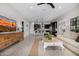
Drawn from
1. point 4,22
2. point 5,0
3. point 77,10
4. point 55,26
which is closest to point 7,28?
point 4,22

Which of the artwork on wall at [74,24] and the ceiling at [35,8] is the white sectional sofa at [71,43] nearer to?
the artwork on wall at [74,24]

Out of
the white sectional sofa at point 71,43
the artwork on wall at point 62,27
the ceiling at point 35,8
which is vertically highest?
the ceiling at point 35,8

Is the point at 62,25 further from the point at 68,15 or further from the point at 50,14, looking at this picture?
the point at 50,14

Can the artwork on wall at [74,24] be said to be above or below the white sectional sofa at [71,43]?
above

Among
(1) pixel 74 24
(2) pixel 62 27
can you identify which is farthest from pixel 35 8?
(1) pixel 74 24

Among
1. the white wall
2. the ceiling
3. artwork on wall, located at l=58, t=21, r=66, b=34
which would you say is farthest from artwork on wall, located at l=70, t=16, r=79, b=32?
the ceiling

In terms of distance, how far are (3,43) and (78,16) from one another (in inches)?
148

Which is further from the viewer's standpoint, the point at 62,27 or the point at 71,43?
the point at 62,27

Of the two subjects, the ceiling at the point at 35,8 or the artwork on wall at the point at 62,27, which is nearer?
the ceiling at the point at 35,8

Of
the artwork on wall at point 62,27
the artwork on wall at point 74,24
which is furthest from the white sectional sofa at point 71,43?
the artwork on wall at point 74,24

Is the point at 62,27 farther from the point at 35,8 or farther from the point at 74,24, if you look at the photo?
the point at 35,8

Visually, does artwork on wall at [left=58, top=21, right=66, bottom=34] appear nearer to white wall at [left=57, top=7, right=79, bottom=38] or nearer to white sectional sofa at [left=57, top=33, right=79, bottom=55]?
white wall at [left=57, top=7, right=79, bottom=38]

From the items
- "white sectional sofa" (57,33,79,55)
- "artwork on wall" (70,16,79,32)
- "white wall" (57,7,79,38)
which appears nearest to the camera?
"white sectional sofa" (57,33,79,55)

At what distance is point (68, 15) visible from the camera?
16.9 feet
